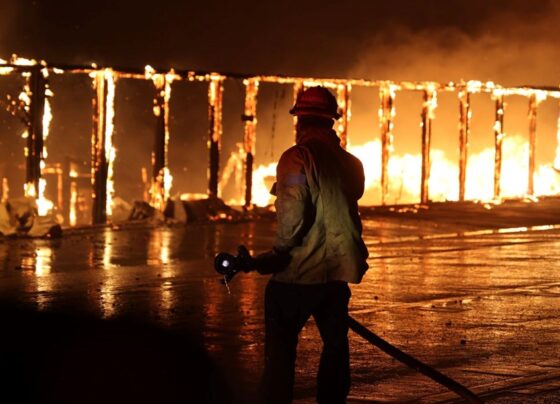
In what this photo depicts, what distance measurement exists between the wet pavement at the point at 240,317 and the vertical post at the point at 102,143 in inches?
88.0

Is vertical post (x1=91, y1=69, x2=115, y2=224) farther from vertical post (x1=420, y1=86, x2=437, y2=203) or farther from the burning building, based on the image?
vertical post (x1=420, y1=86, x2=437, y2=203)

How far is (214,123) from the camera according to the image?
2252cm

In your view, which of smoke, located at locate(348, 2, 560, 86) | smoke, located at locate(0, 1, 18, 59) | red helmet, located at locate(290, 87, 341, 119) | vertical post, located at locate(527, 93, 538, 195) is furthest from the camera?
smoke, located at locate(0, 1, 18, 59)

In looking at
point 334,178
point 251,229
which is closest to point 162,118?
point 251,229

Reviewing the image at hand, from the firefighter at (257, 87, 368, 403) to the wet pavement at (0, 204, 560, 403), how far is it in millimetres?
1266

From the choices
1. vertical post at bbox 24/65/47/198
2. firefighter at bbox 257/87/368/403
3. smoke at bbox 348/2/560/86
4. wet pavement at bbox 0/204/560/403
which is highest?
smoke at bbox 348/2/560/86

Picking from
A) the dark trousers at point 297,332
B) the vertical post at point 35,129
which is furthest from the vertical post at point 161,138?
the dark trousers at point 297,332

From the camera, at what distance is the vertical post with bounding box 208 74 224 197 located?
2233 centimetres

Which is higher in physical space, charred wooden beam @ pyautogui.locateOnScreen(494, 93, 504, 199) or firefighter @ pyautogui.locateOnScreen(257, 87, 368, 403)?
charred wooden beam @ pyautogui.locateOnScreen(494, 93, 504, 199)

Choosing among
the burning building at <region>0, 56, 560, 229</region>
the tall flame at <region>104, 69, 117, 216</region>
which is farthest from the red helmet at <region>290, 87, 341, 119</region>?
the tall flame at <region>104, 69, 117, 216</region>

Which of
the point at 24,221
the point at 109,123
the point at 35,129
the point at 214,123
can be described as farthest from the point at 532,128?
the point at 24,221

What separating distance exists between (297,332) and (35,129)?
14.7m

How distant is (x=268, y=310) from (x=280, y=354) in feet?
0.78

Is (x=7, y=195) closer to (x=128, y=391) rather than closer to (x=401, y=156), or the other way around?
(x=401, y=156)
